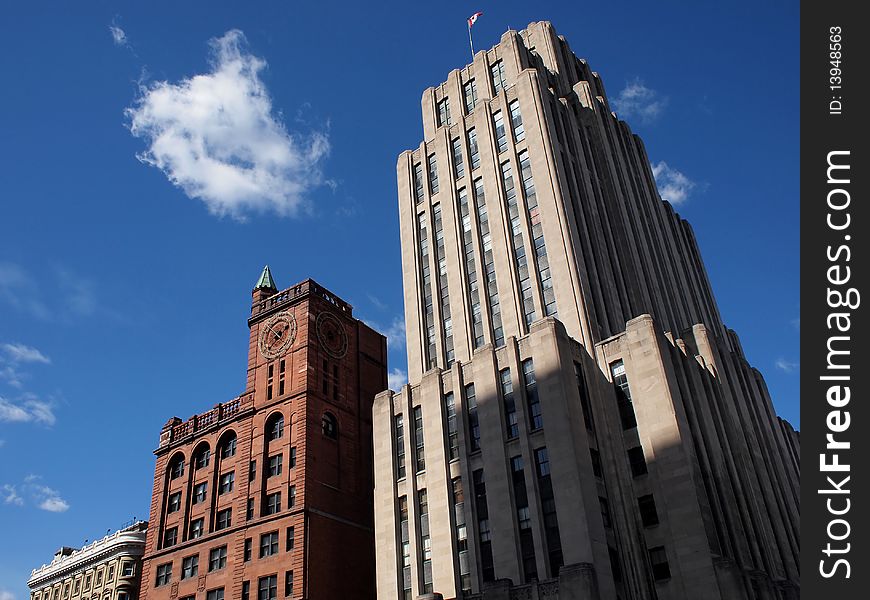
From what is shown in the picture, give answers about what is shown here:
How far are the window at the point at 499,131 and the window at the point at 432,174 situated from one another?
8025 millimetres

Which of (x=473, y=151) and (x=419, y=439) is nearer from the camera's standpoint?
(x=419, y=439)

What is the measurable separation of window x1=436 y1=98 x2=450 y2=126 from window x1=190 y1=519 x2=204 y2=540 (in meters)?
51.3

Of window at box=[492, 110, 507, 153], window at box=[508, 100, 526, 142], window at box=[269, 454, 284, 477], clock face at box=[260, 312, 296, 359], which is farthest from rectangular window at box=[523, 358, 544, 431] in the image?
window at box=[492, 110, 507, 153]

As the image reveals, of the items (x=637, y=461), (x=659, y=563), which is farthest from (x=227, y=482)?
(x=659, y=563)

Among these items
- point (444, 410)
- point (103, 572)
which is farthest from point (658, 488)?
point (103, 572)

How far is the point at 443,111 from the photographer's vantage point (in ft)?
292

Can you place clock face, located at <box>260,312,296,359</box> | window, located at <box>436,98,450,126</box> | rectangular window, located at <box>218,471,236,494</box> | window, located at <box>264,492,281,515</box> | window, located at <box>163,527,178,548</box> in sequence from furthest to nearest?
window, located at <box>436,98,450,126</box>, clock face, located at <box>260,312,296,359</box>, window, located at <box>163,527,178,548</box>, rectangular window, located at <box>218,471,236,494</box>, window, located at <box>264,492,281,515</box>

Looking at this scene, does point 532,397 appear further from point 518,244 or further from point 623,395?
point 518,244

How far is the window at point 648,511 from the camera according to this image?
4954 centimetres

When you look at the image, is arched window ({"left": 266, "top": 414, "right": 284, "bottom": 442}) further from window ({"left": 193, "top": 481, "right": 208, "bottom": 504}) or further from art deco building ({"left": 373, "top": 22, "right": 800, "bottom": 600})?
art deco building ({"left": 373, "top": 22, "right": 800, "bottom": 600})

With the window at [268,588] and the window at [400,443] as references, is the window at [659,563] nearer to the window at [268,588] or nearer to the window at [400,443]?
the window at [400,443]

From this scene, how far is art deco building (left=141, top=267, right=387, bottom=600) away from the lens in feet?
206

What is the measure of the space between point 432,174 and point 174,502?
43.6 metres

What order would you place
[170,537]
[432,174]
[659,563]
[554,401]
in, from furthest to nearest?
[432,174], [170,537], [554,401], [659,563]
